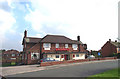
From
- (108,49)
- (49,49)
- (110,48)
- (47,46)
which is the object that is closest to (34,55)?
(47,46)

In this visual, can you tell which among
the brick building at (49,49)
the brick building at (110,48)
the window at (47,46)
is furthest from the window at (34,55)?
the brick building at (110,48)

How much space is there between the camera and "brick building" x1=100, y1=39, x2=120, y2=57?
4712 cm

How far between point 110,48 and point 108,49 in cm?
124

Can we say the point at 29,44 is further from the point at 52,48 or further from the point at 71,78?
the point at 71,78

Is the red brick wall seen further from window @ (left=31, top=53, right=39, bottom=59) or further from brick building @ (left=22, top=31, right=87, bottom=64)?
window @ (left=31, top=53, right=39, bottom=59)

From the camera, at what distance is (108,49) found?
50.6 m

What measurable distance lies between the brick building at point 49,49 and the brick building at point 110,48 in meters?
19.6

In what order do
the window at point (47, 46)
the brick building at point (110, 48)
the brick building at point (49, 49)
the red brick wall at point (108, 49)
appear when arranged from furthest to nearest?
the red brick wall at point (108, 49), the brick building at point (110, 48), the window at point (47, 46), the brick building at point (49, 49)

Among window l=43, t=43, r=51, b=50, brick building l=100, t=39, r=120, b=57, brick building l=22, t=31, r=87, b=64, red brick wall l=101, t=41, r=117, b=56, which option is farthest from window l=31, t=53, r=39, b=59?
red brick wall l=101, t=41, r=117, b=56

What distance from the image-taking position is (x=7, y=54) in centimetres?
5525

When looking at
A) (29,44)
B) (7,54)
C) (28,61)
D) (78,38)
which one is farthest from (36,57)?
(7,54)

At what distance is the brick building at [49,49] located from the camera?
29000 mm

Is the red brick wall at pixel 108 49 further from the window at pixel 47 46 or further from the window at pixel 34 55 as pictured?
the window at pixel 34 55

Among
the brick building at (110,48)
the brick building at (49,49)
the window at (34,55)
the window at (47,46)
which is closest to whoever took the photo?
the window at (34,55)
